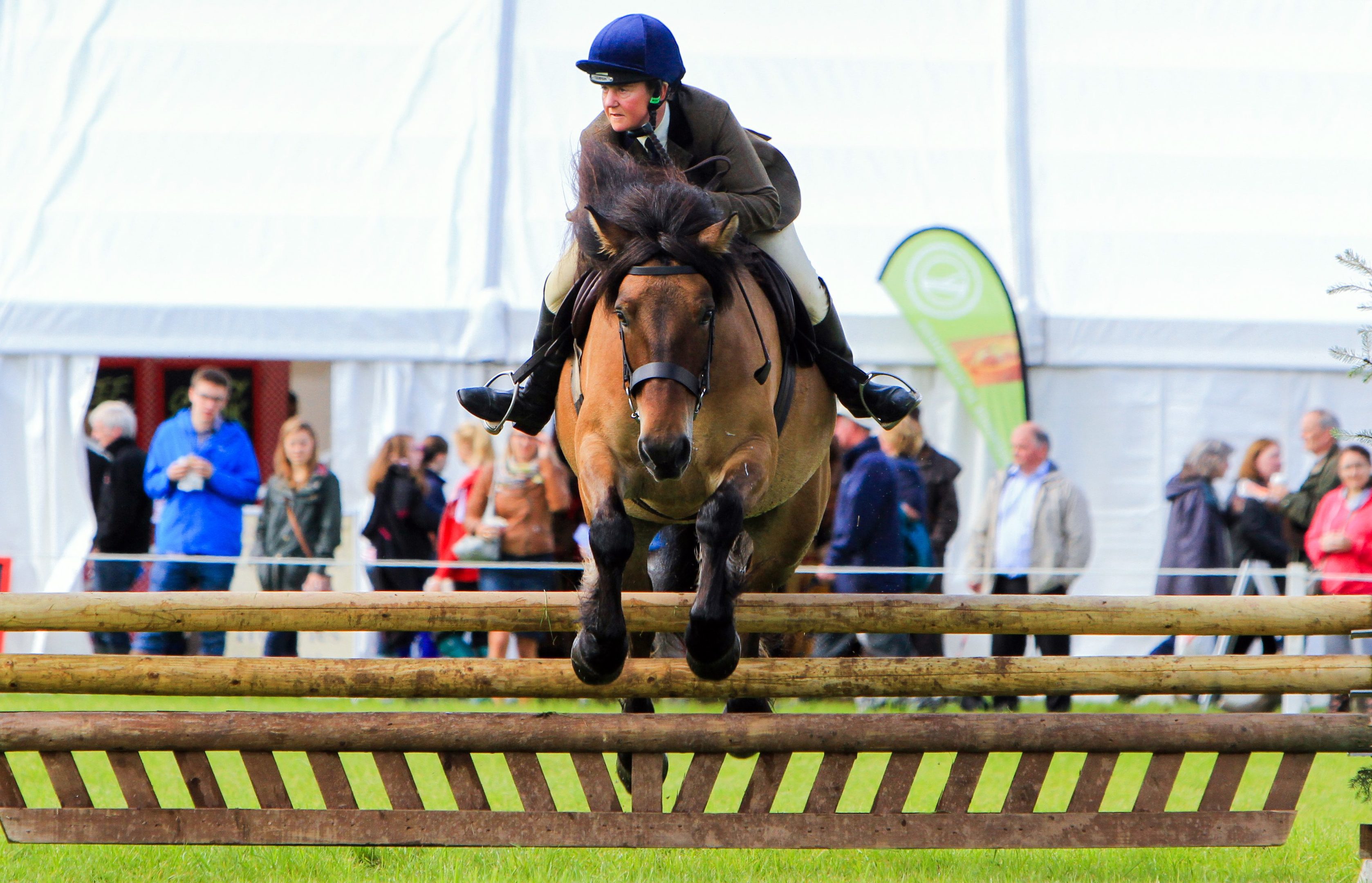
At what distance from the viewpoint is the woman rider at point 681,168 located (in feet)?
13.1

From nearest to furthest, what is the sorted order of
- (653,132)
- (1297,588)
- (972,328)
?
(653,132) → (1297,588) → (972,328)

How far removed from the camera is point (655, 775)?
379 cm

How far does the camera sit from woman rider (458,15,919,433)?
157 inches

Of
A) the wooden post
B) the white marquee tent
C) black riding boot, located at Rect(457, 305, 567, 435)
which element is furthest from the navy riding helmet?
the wooden post

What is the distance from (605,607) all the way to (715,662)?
0.34m

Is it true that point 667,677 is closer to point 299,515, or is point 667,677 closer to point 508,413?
point 508,413

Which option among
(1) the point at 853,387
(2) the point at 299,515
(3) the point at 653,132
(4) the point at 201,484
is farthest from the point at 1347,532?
(4) the point at 201,484

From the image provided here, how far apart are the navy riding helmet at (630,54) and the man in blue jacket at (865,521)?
3.87 meters

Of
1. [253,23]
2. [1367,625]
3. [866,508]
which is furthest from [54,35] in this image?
[1367,625]

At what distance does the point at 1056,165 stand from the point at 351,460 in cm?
577

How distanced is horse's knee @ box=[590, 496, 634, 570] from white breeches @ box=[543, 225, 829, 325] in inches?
42.8

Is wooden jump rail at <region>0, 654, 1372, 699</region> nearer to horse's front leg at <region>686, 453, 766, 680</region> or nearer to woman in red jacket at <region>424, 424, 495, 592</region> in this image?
horse's front leg at <region>686, 453, 766, 680</region>

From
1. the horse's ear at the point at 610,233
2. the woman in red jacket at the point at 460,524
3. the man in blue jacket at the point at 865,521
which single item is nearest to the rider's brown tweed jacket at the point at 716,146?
the horse's ear at the point at 610,233

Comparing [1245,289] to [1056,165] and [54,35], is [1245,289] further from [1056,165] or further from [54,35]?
[54,35]
